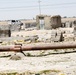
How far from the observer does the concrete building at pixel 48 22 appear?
3897cm

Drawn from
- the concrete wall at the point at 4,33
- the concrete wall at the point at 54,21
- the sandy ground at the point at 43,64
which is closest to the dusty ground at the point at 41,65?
the sandy ground at the point at 43,64

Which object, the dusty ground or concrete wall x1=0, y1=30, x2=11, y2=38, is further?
concrete wall x1=0, y1=30, x2=11, y2=38

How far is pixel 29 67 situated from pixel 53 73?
1167 mm

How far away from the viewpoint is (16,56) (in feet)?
34.7

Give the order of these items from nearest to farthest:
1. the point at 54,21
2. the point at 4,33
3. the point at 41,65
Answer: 1. the point at 41,65
2. the point at 4,33
3. the point at 54,21

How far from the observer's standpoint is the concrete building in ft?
128

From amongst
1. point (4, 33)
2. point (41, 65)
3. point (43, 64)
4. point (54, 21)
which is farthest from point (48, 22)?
point (41, 65)

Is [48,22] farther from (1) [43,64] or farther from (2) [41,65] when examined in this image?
(2) [41,65]

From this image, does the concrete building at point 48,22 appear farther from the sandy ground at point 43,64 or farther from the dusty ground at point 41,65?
the sandy ground at point 43,64

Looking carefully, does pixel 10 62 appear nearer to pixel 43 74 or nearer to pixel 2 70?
pixel 2 70

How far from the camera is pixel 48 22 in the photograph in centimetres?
3950

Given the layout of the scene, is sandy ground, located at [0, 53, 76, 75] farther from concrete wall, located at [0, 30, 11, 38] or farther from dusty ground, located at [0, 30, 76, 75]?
concrete wall, located at [0, 30, 11, 38]

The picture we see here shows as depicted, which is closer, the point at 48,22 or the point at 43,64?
the point at 43,64

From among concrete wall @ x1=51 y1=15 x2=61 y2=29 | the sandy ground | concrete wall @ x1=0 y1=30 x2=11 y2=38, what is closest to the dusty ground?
the sandy ground
